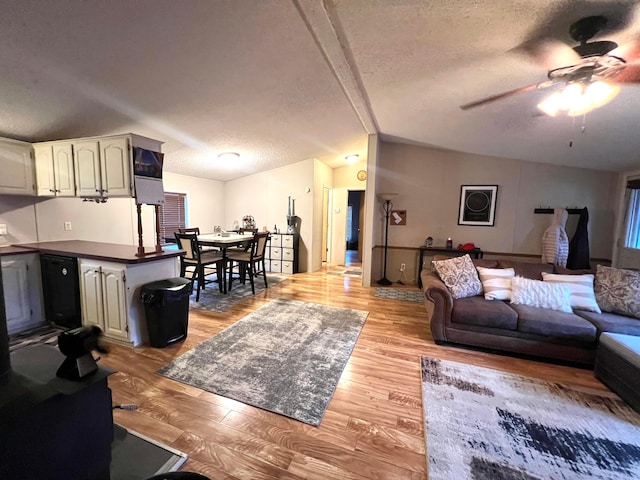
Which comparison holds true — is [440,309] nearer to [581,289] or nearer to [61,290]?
[581,289]

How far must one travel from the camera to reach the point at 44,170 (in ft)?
9.93

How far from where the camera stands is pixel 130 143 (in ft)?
8.68

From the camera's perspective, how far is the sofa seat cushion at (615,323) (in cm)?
238

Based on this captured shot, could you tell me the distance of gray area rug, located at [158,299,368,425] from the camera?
1.98 metres

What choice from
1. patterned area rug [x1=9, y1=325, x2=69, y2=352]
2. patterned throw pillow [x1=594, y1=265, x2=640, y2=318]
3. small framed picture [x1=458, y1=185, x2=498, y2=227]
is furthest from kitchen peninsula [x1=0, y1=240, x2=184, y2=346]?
small framed picture [x1=458, y1=185, x2=498, y2=227]

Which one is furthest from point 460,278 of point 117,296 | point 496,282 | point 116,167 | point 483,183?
point 116,167

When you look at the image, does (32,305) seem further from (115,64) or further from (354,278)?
(354,278)

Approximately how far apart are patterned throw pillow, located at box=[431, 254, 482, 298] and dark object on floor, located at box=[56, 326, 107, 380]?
3.07 meters

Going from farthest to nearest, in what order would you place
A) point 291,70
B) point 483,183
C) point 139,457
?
point 483,183
point 291,70
point 139,457

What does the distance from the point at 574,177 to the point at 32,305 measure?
Result: 7.84 meters

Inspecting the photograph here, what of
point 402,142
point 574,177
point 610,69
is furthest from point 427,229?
point 610,69

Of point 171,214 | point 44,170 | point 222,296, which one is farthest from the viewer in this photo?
point 171,214

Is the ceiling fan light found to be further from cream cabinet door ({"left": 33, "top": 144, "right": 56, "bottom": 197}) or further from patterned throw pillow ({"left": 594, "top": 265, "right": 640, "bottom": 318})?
cream cabinet door ({"left": 33, "top": 144, "right": 56, "bottom": 197})

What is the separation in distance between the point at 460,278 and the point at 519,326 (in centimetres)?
71
